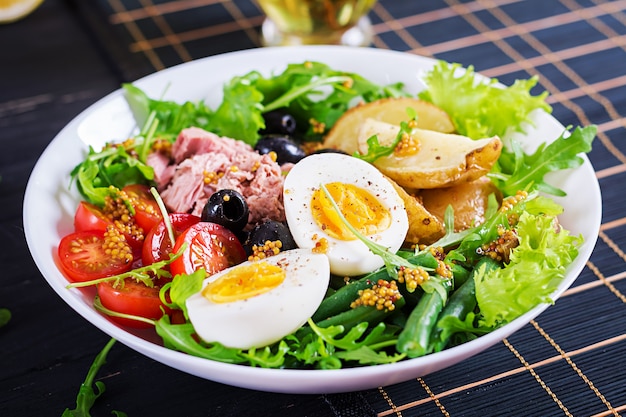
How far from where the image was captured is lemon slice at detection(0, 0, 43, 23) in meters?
4.59

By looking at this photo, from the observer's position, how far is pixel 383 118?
322cm

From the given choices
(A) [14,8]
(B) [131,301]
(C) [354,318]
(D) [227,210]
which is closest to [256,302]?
(C) [354,318]

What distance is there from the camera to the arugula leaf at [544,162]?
2883mm

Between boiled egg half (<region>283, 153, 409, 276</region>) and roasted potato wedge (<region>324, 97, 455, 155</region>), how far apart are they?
0.45 metres

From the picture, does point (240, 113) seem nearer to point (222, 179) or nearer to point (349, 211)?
point (222, 179)

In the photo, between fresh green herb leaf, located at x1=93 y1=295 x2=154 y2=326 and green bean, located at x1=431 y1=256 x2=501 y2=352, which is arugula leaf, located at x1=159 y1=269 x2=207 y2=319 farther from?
green bean, located at x1=431 y1=256 x2=501 y2=352

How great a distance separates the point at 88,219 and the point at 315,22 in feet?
6.72

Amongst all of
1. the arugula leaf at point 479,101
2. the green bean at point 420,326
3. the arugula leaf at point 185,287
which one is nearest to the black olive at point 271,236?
the arugula leaf at point 185,287

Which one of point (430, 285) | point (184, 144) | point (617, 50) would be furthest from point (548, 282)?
point (617, 50)

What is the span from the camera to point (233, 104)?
10.8 feet

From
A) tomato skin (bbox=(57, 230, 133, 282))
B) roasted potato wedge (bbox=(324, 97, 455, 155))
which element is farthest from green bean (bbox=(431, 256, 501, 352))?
tomato skin (bbox=(57, 230, 133, 282))

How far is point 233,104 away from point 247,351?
1364 millimetres

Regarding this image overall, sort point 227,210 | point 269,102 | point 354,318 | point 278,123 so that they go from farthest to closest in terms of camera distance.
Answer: point 269,102
point 278,123
point 227,210
point 354,318

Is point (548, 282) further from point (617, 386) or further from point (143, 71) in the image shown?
point (143, 71)
